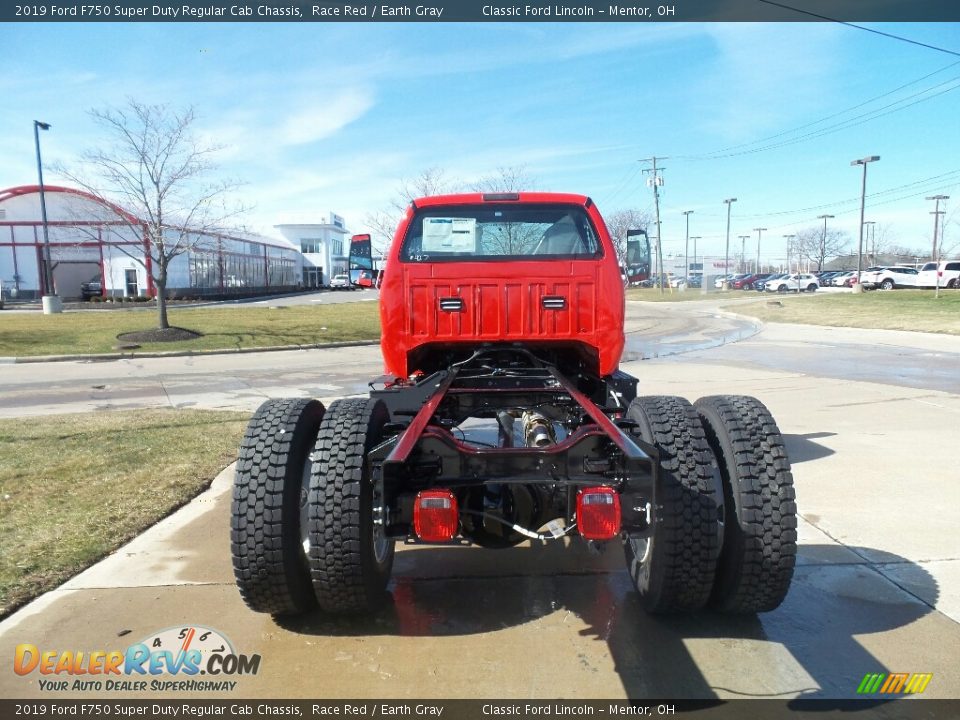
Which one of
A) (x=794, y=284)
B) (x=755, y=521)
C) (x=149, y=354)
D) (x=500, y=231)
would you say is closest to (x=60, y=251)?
(x=149, y=354)

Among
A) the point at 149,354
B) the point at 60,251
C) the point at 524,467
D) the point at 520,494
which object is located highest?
the point at 60,251

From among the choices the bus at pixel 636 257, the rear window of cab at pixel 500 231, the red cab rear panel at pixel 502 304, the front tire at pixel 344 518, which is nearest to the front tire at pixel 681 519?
the front tire at pixel 344 518

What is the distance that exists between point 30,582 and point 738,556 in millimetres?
3701

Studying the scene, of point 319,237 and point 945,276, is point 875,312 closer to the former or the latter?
→ point 945,276

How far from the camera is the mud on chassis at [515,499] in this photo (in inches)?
117

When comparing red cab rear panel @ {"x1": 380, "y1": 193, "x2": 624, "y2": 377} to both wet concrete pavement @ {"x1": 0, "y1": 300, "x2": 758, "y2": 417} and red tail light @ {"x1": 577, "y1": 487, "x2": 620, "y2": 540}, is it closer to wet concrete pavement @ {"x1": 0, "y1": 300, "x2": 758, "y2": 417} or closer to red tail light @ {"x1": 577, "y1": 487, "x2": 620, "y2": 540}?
red tail light @ {"x1": 577, "y1": 487, "x2": 620, "y2": 540}

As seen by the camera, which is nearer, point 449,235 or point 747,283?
point 449,235

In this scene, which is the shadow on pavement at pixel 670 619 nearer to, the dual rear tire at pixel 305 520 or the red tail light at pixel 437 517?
the dual rear tire at pixel 305 520

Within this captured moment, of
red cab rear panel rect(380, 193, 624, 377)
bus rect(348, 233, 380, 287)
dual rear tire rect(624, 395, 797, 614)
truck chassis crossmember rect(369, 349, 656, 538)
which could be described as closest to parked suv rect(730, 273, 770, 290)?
bus rect(348, 233, 380, 287)

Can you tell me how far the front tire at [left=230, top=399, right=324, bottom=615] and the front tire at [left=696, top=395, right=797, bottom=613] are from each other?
1988 millimetres

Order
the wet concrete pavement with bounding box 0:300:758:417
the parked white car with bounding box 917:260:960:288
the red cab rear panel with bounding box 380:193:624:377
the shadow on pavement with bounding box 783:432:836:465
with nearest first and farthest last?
the red cab rear panel with bounding box 380:193:624:377, the shadow on pavement with bounding box 783:432:836:465, the wet concrete pavement with bounding box 0:300:758:417, the parked white car with bounding box 917:260:960:288

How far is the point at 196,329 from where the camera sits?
71.4ft

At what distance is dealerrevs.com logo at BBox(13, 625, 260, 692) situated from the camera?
3.06 metres

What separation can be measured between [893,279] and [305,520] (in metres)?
52.7
